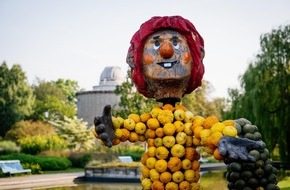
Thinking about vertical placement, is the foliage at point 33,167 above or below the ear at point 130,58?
below

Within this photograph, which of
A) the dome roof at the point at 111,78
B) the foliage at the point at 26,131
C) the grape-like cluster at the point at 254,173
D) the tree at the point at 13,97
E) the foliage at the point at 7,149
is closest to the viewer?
the grape-like cluster at the point at 254,173

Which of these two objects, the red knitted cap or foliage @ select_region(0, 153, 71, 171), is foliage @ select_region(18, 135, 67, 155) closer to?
foliage @ select_region(0, 153, 71, 171)

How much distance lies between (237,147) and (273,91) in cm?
1233

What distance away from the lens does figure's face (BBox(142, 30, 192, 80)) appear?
15.3 feet

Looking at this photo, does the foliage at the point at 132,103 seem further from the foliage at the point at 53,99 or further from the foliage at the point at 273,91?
the foliage at the point at 53,99

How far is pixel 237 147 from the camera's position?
3.61 meters

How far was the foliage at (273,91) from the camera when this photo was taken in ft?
49.5

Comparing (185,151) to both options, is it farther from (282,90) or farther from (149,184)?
(282,90)

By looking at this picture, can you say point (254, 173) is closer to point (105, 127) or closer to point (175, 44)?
point (105, 127)

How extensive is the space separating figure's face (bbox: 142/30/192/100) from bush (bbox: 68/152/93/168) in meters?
17.1

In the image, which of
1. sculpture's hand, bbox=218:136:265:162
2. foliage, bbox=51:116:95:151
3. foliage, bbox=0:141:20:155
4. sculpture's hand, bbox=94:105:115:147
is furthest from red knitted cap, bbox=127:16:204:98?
foliage, bbox=51:116:95:151

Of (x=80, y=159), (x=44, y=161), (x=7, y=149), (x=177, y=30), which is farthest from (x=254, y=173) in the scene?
(x=7, y=149)

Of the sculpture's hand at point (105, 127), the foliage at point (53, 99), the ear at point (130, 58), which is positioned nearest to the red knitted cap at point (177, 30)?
the ear at point (130, 58)

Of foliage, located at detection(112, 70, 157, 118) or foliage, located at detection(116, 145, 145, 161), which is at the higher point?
foliage, located at detection(112, 70, 157, 118)
